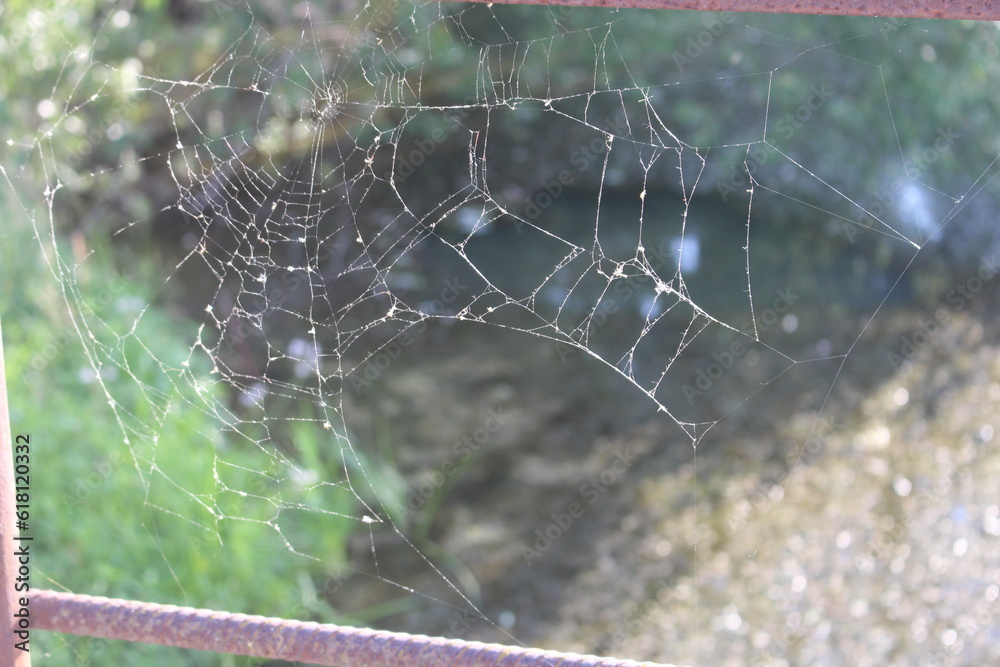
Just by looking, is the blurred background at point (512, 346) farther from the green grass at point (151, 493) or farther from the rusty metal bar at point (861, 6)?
the rusty metal bar at point (861, 6)

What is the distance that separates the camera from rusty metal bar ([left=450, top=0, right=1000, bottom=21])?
33.3 inches

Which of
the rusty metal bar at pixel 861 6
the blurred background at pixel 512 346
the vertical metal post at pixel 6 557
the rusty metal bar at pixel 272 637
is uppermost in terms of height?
the rusty metal bar at pixel 861 6

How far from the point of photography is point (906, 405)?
4066 mm

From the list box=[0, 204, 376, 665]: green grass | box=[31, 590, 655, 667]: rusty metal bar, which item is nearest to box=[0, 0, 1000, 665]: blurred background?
box=[0, 204, 376, 665]: green grass

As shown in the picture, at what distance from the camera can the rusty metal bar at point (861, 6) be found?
85 centimetres

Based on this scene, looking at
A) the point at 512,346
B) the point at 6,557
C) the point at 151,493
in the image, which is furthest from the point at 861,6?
the point at 512,346

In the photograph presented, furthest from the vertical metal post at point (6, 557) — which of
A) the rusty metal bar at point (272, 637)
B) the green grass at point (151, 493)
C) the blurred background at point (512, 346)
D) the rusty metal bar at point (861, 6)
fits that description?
the green grass at point (151, 493)

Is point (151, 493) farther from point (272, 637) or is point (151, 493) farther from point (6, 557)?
point (272, 637)

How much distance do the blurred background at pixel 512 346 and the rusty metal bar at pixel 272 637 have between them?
94cm

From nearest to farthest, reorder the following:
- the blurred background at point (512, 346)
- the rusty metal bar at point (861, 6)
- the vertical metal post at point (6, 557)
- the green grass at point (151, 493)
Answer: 1. the rusty metal bar at point (861, 6)
2. the vertical metal post at point (6, 557)
3. the green grass at point (151, 493)
4. the blurred background at point (512, 346)

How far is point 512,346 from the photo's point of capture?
4.83 metres

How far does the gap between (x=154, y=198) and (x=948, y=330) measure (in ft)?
15.1

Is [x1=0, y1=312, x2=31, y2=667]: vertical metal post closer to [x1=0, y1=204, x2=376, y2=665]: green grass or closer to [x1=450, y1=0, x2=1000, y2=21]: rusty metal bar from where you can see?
[x1=450, y1=0, x2=1000, y2=21]: rusty metal bar

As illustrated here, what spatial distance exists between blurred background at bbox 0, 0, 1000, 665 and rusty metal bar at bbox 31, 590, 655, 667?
0.94 metres
